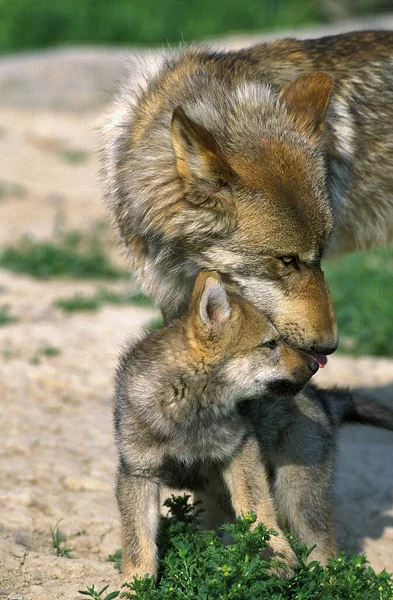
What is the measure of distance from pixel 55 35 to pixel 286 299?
13.9 meters

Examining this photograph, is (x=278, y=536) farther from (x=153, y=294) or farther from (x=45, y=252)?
(x=45, y=252)

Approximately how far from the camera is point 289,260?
153 inches

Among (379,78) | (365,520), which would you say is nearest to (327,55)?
(379,78)

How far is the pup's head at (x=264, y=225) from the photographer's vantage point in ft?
12.4

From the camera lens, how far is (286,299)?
3869 millimetres

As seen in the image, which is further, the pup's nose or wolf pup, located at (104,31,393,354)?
wolf pup, located at (104,31,393,354)

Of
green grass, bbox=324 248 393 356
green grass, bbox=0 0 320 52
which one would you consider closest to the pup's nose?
green grass, bbox=324 248 393 356

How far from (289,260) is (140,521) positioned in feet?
4.16

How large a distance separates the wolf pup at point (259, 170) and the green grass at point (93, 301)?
274cm

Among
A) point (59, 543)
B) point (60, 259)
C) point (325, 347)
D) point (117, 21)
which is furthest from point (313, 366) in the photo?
point (117, 21)

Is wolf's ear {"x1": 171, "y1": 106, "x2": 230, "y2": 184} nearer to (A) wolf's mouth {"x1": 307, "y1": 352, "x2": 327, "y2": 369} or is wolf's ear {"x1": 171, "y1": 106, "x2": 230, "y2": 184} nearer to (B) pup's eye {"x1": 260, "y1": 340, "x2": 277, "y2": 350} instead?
(B) pup's eye {"x1": 260, "y1": 340, "x2": 277, "y2": 350}

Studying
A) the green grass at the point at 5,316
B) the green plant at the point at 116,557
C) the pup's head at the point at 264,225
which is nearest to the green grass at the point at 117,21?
the green grass at the point at 5,316

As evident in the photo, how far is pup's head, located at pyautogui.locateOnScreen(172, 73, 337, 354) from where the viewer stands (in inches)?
149

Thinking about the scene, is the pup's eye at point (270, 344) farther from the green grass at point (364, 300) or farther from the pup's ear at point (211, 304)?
the green grass at point (364, 300)
